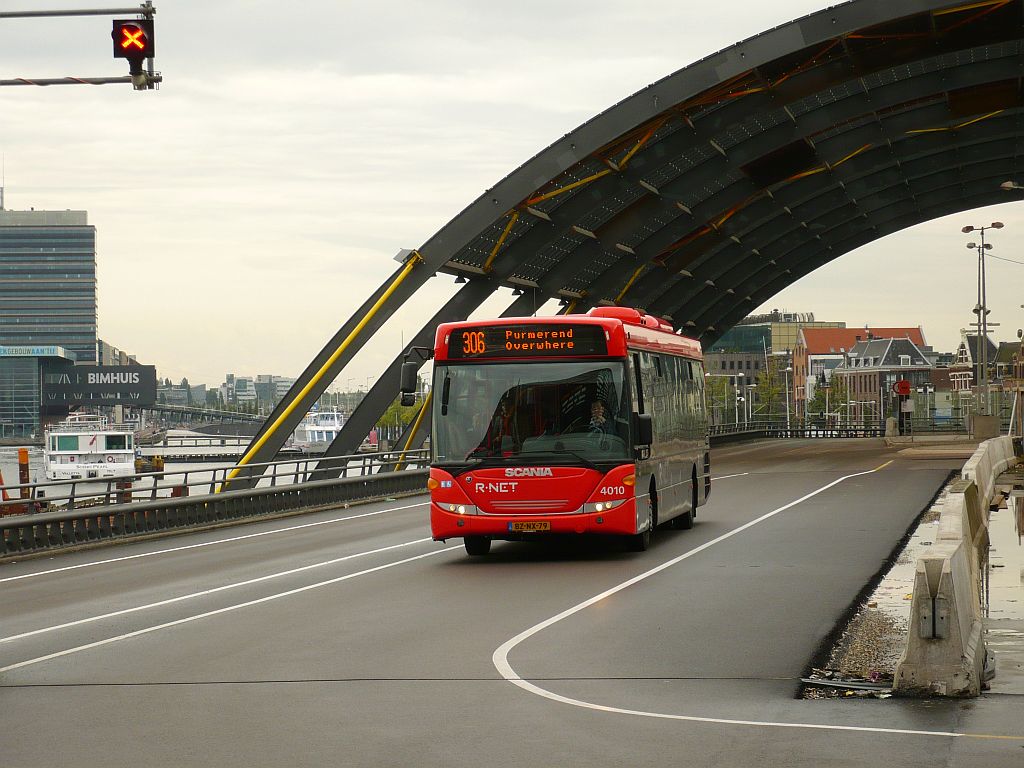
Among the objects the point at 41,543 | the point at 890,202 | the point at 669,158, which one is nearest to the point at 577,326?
the point at 41,543

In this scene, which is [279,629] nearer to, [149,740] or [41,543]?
[149,740]

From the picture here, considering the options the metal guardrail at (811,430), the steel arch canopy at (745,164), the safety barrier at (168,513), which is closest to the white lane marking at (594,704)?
the safety barrier at (168,513)

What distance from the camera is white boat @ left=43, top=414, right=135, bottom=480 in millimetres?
92250

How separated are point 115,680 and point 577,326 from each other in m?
9.61

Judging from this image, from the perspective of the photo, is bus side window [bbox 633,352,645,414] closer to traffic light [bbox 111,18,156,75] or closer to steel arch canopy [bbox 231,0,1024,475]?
traffic light [bbox 111,18,156,75]

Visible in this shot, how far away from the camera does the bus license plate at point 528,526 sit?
1814cm

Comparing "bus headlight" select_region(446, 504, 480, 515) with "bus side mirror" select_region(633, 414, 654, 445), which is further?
"bus headlight" select_region(446, 504, 480, 515)

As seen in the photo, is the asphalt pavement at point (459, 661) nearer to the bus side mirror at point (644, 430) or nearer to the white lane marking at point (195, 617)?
the white lane marking at point (195, 617)

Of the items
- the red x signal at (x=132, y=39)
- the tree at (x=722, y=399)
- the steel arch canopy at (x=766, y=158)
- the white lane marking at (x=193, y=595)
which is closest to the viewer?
the white lane marking at (x=193, y=595)

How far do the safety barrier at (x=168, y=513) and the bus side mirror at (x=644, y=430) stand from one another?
9.77 m

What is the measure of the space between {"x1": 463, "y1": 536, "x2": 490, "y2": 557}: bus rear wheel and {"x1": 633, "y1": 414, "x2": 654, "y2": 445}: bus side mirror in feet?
8.51

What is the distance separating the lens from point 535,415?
18.5 meters

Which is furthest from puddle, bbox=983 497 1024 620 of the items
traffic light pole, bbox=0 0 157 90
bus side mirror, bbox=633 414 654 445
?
traffic light pole, bbox=0 0 157 90

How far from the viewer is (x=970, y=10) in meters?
34.9
